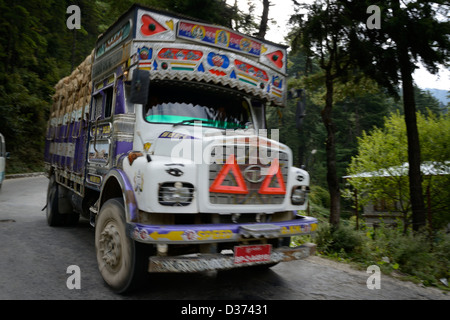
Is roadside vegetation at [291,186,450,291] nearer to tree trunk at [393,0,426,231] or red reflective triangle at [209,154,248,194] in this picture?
tree trunk at [393,0,426,231]

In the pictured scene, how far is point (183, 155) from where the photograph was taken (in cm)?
386

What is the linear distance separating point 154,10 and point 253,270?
3.75 m

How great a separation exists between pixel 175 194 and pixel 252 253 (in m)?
1.03

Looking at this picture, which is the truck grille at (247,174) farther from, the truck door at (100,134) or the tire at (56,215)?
the tire at (56,215)

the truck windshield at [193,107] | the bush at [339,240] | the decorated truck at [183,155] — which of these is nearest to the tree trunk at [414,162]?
the bush at [339,240]

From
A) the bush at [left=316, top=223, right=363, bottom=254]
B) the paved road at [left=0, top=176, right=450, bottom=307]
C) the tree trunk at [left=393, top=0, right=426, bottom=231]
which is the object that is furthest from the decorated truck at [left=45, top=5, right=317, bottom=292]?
the tree trunk at [left=393, top=0, right=426, bottom=231]

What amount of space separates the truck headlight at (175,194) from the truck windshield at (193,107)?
1301mm

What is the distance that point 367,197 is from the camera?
43.7 ft

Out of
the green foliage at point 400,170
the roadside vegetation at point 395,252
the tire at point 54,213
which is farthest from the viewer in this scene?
the green foliage at point 400,170

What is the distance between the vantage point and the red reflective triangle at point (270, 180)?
400cm

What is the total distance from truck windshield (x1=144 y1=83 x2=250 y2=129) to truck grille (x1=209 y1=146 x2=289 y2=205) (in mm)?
1066

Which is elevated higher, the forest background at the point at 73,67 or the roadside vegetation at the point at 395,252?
the forest background at the point at 73,67
